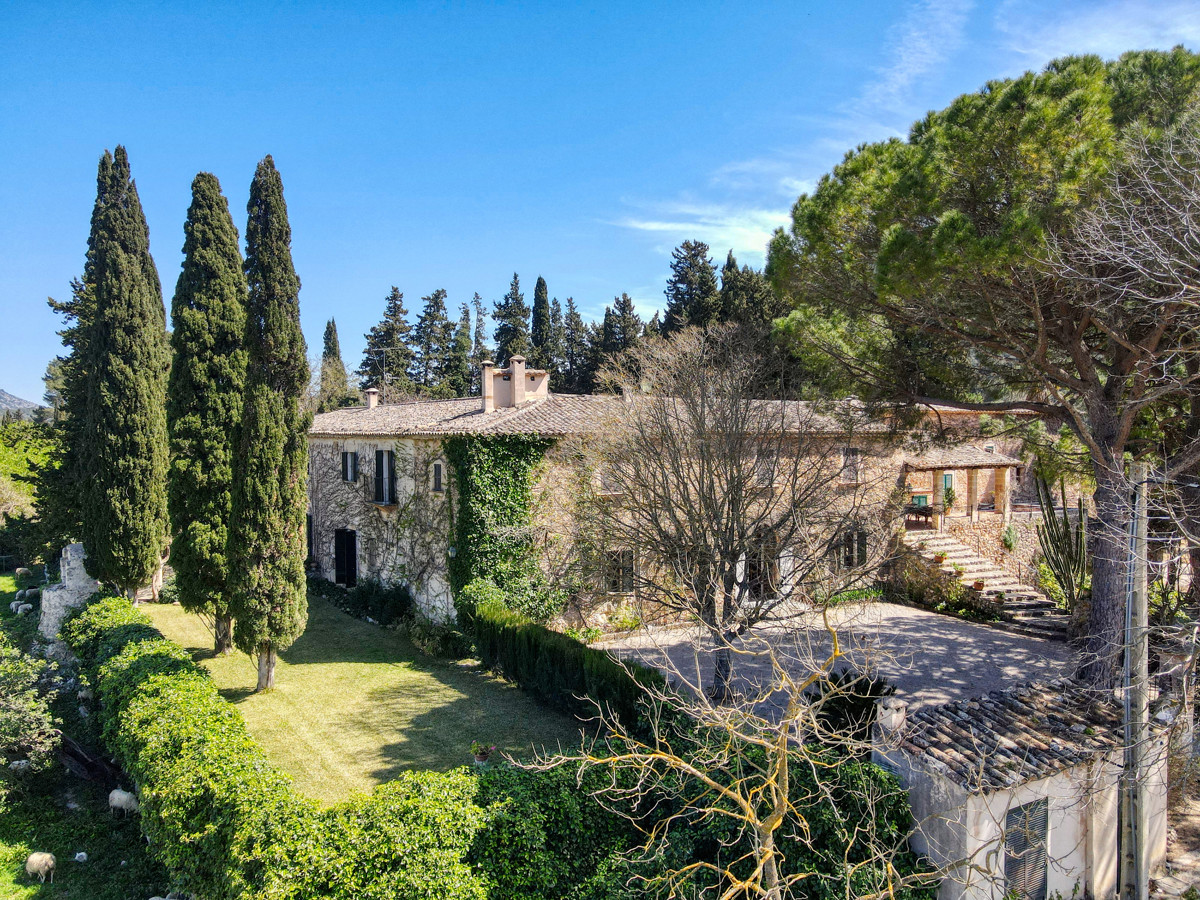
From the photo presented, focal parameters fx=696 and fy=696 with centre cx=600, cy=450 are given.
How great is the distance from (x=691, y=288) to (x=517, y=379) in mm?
22422

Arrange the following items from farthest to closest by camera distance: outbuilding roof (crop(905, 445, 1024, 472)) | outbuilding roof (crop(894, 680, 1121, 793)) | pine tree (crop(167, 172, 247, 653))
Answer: outbuilding roof (crop(905, 445, 1024, 472)) → pine tree (crop(167, 172, 247, 653)) → outbuilding roof (crop(894, 680, 1121, 793))

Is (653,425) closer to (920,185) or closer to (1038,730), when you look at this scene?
(920,185)

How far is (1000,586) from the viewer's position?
19578 mm

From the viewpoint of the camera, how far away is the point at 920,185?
10234 mm

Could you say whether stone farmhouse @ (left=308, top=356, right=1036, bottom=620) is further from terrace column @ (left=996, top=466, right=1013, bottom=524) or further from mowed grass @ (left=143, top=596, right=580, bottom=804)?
mowed grass @ (left=143, top=596, right=580, bottom=804)

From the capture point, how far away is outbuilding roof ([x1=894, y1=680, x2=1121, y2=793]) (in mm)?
7723

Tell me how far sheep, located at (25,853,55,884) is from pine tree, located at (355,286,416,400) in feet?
143

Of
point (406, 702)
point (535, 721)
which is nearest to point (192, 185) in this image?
point (406, 702)

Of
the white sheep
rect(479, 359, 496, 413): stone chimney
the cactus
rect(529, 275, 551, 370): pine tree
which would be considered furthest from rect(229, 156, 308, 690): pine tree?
rect(529, 275, 551, 370): pine tree

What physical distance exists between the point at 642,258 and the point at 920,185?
12841mm

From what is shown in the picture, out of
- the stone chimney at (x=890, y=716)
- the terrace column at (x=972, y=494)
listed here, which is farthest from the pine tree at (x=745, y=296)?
the stone chimney at (x=890, y=716)

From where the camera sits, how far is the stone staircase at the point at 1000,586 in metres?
17.5

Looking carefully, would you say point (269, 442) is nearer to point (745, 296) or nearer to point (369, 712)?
point (369, 712)

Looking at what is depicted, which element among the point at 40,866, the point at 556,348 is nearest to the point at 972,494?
the point at 40,866
